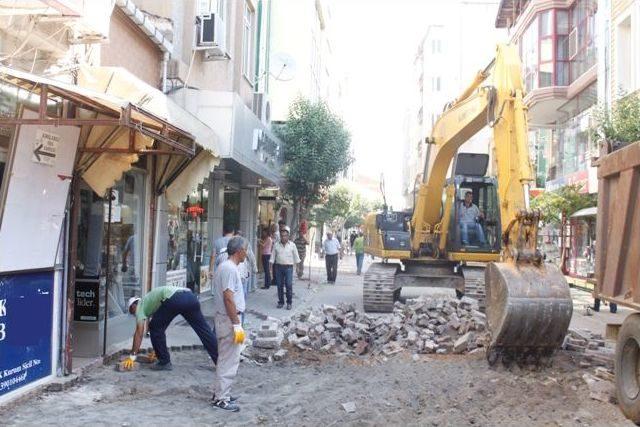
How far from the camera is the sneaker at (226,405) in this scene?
6.11 m

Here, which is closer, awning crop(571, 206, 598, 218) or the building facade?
the building facade

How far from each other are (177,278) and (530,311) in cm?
684

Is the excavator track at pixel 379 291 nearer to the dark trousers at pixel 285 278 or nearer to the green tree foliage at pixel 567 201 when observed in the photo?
the dark trousers at pixel 285 278

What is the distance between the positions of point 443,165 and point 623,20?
11.7m

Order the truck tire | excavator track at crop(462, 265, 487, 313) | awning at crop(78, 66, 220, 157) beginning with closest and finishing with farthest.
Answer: the truck tire < awning at crop(78, 66, 220, 157) < excavator track at crop(462, 265, 487, 313)

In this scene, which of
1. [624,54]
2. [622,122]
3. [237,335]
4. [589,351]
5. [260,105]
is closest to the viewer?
[237,335]

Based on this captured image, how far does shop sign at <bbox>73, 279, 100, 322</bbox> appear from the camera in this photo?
7.66 meters

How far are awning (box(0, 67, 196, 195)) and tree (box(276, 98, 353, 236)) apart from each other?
1006 cm

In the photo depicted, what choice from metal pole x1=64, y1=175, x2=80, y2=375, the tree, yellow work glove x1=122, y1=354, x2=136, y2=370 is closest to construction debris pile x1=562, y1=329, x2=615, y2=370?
yellow work glove x1=122, y1=354, x2=136, y2=370

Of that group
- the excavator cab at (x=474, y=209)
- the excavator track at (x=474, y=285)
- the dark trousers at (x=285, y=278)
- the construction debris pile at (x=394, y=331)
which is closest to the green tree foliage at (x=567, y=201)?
the excavator cab at (x=474, y=209)

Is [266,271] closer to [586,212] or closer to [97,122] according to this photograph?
[586,212]

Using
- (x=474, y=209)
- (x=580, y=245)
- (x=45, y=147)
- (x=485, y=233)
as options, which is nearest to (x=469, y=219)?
(x=474, y=209)

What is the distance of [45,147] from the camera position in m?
6.20

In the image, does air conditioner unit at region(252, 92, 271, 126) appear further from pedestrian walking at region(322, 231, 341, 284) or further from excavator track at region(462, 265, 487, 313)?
excavator track at region(462, 265, 487, 313)
